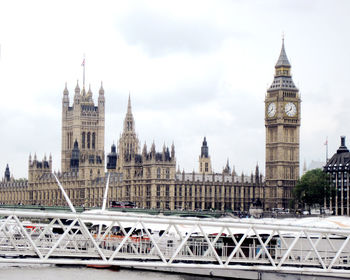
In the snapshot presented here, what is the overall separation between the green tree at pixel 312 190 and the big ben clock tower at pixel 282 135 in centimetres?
962

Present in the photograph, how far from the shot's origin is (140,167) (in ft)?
627

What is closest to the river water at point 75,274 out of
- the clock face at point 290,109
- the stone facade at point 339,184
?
the stone facade at point 339,184

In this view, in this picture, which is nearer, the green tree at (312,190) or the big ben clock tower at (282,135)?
the green tree at (312,190)

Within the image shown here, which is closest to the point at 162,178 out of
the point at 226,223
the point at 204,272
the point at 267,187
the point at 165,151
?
the point at 165,151

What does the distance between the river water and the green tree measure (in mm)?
91731

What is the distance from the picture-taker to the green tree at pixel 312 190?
549 feet

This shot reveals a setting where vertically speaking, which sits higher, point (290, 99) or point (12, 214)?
point (290, 99)

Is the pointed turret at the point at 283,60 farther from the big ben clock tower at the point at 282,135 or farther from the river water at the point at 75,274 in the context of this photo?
the river water at the point at 75,274

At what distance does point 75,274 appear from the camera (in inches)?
2955

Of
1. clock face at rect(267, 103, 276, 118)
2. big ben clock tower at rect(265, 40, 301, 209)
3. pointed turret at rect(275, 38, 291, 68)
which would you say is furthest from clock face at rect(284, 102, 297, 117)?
pointed turret at rect(275, 38, 291, 68)

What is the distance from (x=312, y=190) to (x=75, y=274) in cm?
9708

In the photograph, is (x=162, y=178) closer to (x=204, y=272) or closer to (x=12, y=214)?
(x=204, y=272)

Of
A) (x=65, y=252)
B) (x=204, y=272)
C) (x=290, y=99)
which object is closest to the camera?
(x=65, y=252)

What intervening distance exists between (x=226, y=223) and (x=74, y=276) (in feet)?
70.8
